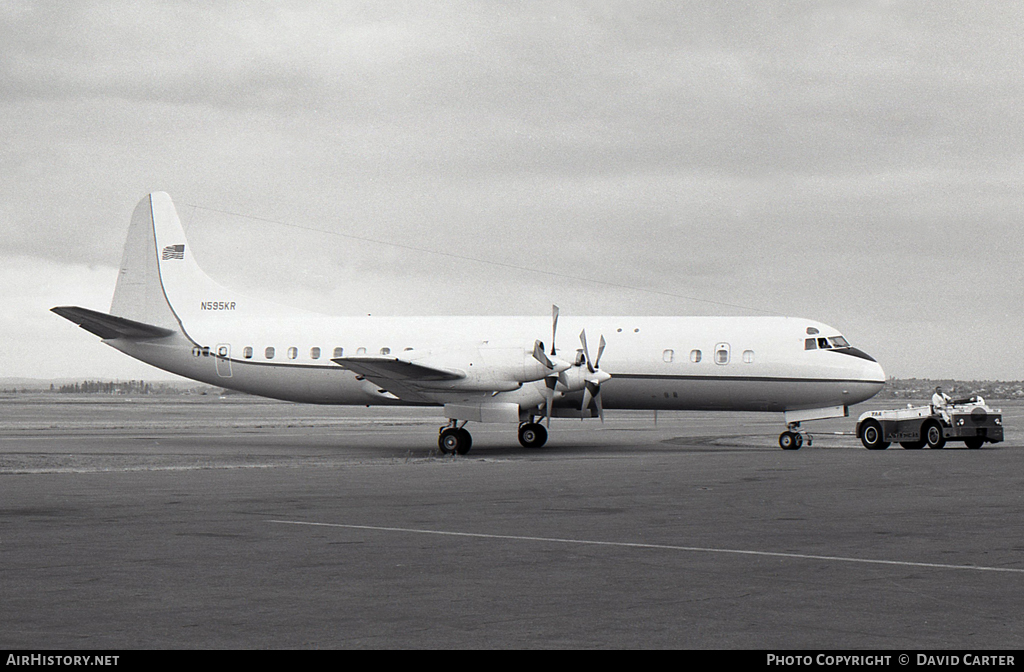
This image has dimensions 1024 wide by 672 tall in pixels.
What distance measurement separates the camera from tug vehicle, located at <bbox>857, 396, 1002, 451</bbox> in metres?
35.0

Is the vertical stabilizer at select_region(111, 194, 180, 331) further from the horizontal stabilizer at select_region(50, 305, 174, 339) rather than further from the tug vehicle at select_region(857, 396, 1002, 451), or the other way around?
the tug vehicle at select_region(857, 396, 1002, 451)

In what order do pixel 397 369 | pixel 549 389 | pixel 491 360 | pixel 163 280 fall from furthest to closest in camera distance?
pixel 163 280 → pixel 549 389 → pixel 491 360 → pixel 397 369

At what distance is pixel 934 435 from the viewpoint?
3547 centimetres

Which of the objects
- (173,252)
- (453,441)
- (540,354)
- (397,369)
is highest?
(173,252)

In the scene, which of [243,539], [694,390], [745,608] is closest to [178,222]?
[694,390]

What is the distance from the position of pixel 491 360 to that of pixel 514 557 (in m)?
21.5

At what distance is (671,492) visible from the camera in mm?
19641

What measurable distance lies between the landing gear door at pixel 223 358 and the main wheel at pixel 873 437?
22.9 meters

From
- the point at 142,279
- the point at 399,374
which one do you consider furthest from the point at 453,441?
the point at 142,279

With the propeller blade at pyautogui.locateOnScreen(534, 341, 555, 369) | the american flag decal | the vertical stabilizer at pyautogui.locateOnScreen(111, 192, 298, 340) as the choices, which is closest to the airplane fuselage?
the propeller blade at pyautogui.locateOnScreen(534, 341, 555, 369)

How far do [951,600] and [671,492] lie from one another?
10406 mm

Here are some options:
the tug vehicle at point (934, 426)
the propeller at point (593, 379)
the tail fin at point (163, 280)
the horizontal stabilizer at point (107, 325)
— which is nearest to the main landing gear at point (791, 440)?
the tug vehicle at point (934, 426)

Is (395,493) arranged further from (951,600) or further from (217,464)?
(951,600)

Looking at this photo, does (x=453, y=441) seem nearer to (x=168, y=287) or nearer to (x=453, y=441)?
(x=453, y=441)
